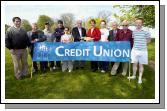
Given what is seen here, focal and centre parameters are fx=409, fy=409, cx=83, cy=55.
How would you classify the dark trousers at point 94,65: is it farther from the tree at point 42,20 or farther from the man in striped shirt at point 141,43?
the tree at point 42,20

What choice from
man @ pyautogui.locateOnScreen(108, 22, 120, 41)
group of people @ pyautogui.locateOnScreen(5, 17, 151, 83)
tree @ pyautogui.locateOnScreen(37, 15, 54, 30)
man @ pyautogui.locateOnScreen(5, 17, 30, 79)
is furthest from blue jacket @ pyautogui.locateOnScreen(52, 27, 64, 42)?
man @ pyautogui.locateOnScreen(108, 22, 120, 41)

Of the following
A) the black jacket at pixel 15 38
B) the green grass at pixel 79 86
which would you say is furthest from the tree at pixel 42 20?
the green grass at pixel 79 86

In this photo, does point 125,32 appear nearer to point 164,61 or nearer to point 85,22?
point 164,61

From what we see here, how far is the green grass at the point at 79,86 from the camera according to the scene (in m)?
10.3

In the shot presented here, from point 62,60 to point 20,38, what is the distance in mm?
1286

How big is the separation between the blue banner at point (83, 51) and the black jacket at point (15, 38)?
1.47 feet

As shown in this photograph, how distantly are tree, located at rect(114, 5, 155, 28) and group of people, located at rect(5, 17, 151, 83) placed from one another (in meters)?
1.43

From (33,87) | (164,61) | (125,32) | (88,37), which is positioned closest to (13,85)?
(33,87)

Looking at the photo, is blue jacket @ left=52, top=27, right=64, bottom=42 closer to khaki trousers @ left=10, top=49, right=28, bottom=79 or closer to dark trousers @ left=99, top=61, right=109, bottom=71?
khaki trousers @ left=10, top=49, right=28, bottom=79

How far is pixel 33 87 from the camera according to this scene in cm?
1067

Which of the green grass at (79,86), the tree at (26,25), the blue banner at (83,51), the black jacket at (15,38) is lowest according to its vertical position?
the green grass at (79,86)

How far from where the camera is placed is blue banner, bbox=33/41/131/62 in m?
10.9

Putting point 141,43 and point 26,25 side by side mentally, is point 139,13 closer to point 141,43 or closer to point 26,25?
point 141,43

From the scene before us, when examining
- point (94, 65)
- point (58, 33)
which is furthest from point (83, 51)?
point (58, 33)
